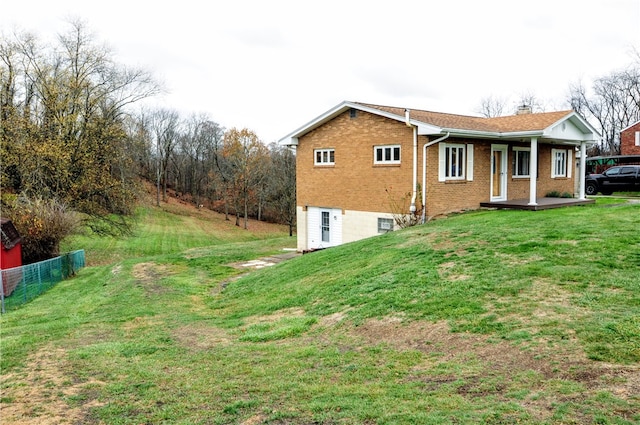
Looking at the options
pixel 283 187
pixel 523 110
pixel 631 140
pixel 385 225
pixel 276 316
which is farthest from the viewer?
pixel 283 187

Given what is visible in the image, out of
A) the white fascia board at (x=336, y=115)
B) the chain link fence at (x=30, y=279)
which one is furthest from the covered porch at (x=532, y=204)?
the chain link fence at (x=30, y=279)

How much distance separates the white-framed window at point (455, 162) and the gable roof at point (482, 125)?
2.22ft

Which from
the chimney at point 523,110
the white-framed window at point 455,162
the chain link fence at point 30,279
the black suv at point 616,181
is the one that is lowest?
the chain link fence at point 30,279

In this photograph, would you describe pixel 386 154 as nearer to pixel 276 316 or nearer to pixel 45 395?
pixel 276 316

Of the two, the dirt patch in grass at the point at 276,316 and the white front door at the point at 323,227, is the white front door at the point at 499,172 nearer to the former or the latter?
the white front door at the point at 323,227

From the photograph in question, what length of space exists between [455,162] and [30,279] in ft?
51.0

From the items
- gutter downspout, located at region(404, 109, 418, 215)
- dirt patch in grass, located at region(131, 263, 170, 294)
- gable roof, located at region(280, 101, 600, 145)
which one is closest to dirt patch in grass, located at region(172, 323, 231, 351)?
dirt patch in grass, located at region(131, 263, 170, 294)

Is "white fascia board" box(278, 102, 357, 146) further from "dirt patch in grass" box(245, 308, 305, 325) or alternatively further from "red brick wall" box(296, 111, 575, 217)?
"dirt patch in grass" box(245, 308, 305, 325)

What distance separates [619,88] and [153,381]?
62.1m

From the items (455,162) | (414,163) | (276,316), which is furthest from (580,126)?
(276,316)

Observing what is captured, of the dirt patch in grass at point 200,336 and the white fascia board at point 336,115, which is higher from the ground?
the white fascia board at point 336,115

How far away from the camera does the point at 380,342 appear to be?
23.8 feet

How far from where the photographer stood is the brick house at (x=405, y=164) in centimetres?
1902

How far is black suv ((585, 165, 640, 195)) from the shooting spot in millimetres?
27375
